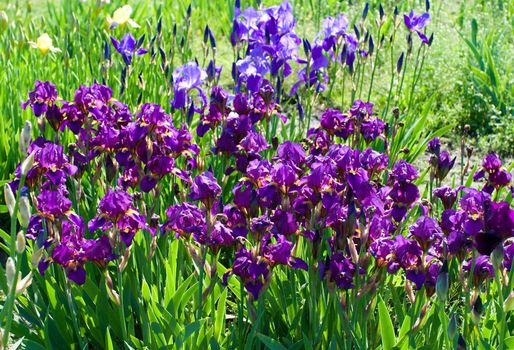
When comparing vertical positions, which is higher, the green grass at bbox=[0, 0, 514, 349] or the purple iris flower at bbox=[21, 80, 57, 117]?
the purple iris flower at bbox=[21, 80, 57, 117]

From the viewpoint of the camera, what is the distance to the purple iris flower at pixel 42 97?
2.64m

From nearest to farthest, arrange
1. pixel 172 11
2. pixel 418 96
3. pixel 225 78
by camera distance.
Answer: pixel 418 96
pixel 225 78
pixel 172 11

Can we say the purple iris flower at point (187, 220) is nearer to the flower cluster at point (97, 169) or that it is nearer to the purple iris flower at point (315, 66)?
the flower cluster at point (97, 169)

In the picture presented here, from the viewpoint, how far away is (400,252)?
2.04 metres

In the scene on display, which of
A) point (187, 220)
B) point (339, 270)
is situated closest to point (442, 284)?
point (339, 270)

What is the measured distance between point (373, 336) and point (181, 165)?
135cm

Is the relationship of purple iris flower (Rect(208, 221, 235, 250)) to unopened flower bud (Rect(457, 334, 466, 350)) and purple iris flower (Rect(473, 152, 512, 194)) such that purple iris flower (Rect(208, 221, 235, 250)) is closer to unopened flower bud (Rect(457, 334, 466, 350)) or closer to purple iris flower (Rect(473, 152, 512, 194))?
unopened flower bud (Rect(457, 334, 466, 350))

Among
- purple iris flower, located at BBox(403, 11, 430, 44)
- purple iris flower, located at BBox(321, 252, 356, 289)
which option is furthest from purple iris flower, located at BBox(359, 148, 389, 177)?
purple iris flower, located at BBox(403, 11, 430, 44)

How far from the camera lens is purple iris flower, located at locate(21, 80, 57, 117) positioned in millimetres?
2641

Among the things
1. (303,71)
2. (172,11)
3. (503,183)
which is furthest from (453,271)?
(172,11)

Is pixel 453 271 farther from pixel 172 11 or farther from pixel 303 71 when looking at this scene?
pixel 172 11

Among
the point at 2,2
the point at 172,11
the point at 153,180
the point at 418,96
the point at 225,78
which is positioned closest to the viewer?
the point at 153,180

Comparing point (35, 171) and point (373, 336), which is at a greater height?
point (35, 171)

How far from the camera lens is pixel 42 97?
104 inches
